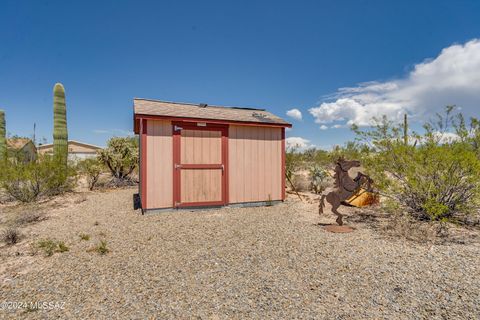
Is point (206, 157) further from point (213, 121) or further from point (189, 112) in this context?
point (189, 112)

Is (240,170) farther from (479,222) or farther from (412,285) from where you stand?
(479,222)

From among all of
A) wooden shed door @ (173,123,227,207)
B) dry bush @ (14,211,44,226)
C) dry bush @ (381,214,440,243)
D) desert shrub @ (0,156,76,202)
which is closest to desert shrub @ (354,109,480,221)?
dry bush @ (381,214,440,243)

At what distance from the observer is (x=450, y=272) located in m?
2.92

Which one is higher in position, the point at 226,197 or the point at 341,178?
the point at 341,178

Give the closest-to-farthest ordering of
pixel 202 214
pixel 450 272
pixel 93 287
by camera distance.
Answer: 1. pixel 93 287
2. pixel 450 272
3. pixel 202 214

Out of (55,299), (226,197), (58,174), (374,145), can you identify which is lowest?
(55,299)

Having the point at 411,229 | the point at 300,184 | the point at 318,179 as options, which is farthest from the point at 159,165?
the point at 300,184

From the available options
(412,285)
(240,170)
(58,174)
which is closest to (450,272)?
(412,285)

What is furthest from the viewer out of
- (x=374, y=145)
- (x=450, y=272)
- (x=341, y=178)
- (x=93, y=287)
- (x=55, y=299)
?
(x=374, y=145)

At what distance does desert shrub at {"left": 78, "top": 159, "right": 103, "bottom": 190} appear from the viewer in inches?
408

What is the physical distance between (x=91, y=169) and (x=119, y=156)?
4.14ft

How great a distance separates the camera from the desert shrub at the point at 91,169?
10367mm

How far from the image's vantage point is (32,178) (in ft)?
24.6

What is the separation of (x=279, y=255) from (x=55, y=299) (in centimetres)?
270
